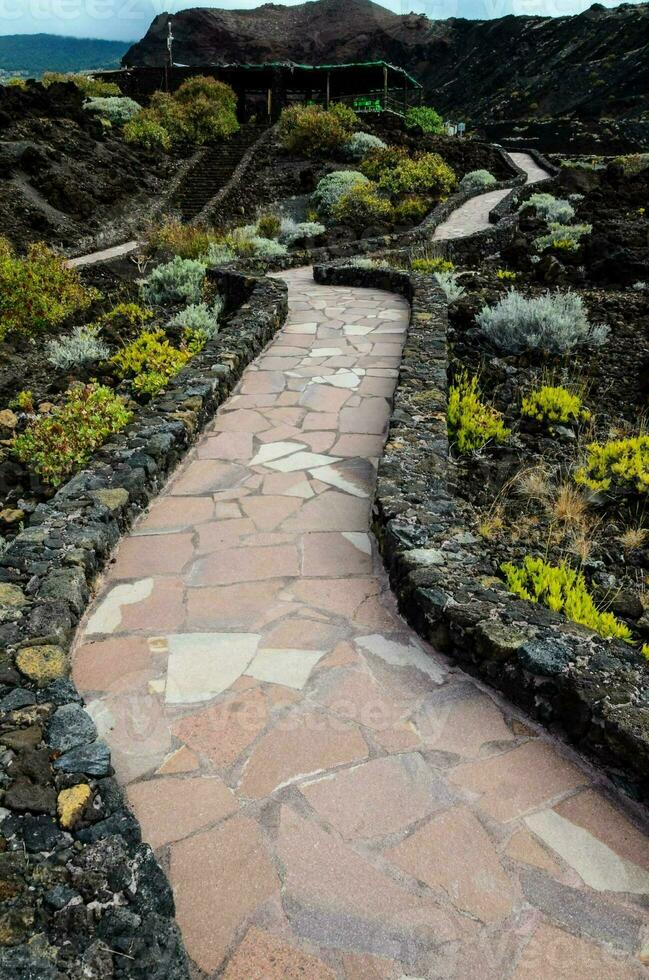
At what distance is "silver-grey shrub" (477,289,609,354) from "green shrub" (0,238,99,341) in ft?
19.6

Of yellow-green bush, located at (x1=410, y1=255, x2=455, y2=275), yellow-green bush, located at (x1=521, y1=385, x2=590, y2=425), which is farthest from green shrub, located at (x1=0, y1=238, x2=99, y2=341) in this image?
yellow-green bush, located at (x1=521, y1=385, x2=590, y2=425)

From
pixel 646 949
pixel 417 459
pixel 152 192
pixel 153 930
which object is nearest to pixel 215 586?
pixel 417 459

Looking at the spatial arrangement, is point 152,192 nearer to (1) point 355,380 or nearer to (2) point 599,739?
(1) point 355,380

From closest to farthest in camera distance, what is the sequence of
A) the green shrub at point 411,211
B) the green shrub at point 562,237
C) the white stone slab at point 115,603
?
the white stone slab at point 115,603 → the green shrub at point 562,237 → the green shrub at point 411,211

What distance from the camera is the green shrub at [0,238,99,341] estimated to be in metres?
9.45

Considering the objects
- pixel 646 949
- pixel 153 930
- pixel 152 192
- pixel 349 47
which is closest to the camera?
pixel 153 930

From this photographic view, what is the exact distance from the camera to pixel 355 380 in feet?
20.8

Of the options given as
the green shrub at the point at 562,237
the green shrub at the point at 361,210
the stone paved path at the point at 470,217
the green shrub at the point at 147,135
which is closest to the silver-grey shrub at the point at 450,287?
the green shrub at the point at 562,237

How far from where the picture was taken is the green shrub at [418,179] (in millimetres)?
20297

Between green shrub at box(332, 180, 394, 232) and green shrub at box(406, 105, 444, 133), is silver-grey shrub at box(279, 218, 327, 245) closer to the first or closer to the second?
green shrub at box(332, 180, 394, 232)

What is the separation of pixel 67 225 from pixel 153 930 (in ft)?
71.7

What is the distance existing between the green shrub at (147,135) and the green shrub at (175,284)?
21.5m

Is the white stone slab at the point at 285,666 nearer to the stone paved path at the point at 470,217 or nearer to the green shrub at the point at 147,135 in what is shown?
the stone paved path at the point at 470,217

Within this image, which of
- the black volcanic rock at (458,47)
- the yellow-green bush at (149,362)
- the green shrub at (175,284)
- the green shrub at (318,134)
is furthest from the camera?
the black volcanic rock at (458,47)
